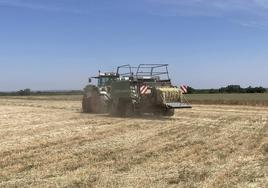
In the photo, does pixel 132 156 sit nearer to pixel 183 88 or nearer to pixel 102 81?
pixel 183 88

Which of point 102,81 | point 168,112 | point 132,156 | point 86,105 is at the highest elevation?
point 102,81

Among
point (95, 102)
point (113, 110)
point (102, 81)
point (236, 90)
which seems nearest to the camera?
point (113, 110)

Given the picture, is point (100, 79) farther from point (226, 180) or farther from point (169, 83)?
point (226, 180)

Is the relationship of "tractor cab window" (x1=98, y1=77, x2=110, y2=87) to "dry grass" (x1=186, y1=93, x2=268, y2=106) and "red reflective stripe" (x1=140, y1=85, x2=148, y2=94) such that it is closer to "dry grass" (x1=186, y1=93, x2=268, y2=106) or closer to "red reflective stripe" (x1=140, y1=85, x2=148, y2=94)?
"red reflective stripe" (x1=140, y1=85, x2=148, y2=94)

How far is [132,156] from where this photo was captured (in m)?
10.8

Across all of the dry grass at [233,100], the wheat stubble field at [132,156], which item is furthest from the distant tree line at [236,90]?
the wheat stubble field at [132,156]

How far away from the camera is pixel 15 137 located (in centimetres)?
1383

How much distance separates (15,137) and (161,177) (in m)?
6.17

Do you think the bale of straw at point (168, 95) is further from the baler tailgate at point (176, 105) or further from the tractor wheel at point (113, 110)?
the tractor wheel at point (113, 110)

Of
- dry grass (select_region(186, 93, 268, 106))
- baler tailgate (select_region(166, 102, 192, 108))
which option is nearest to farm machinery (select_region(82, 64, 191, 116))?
baler tailgate (select_region(166, 102, 192, 108))

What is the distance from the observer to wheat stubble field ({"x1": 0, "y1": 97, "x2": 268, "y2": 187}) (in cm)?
852

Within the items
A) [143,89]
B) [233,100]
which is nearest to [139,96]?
[143,89]

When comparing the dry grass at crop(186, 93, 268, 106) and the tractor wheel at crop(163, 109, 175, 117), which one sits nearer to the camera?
the tractor wheel at crop(163, 109, 175, 117)

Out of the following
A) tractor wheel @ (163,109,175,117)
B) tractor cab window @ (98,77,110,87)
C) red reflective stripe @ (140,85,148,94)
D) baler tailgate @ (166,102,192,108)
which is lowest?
tractor wheel @ (163,109,175,117)
